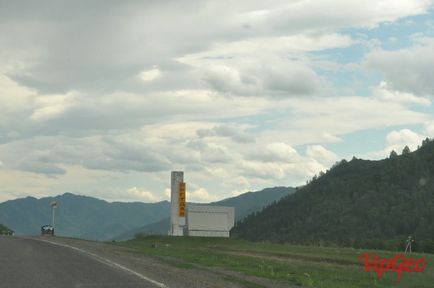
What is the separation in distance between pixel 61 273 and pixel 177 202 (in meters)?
52.6

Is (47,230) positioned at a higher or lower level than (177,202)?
lower

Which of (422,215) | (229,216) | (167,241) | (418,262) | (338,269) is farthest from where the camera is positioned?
(422,215)

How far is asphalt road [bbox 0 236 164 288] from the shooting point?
55.1ft

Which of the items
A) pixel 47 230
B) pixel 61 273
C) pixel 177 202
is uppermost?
pixel 177 202

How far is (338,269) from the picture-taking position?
1109 inches

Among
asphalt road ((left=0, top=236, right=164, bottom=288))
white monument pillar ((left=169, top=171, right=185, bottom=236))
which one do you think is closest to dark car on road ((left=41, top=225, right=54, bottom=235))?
white monument pillar ((left=169, top=171, right=185, bottom=236))

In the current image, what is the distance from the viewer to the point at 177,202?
7175cm

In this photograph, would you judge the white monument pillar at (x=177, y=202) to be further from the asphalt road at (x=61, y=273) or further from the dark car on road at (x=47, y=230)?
the asphalt road at (x=61, y=273)

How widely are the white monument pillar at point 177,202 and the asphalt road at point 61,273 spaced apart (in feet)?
149

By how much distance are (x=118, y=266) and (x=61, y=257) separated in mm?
4171

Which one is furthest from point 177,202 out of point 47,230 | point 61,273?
point 61,273

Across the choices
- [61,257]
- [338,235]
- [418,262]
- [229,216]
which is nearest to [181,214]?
[229,216]

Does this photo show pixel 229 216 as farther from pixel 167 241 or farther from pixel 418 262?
pixel 418 262

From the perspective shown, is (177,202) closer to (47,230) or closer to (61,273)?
(47,230)
